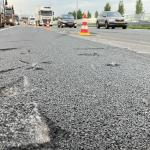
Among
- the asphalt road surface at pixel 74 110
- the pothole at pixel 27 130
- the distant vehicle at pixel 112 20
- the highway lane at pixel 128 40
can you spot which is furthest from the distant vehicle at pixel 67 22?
the pothole at pixel 27 130

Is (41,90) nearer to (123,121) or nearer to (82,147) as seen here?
(123,121)

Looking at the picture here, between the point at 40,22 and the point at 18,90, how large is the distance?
6054 cm

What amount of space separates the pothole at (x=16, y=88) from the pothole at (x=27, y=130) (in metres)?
0.82

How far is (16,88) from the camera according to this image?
190 inches

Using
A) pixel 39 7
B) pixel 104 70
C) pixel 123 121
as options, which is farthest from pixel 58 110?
pixel 39 7

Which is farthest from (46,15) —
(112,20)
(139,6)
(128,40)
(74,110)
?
(139,6)

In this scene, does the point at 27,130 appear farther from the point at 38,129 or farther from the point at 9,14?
the point at 9,14

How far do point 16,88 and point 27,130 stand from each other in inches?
75.4

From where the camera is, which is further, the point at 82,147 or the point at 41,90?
the point at 41,90

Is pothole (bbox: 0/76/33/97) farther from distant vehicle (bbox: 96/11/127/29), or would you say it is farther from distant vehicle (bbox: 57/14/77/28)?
distant vehicle (bbox: 57/14/77/28)

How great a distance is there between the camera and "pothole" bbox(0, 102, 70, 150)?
2.65 metres

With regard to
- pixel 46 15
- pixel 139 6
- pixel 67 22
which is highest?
pixel 139 6

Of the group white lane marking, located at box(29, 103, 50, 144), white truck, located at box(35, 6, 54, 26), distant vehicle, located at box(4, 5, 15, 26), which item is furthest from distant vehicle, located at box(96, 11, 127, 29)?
white lane marking, located at box(29, 103, 50, 144)

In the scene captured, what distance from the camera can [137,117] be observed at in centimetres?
342
